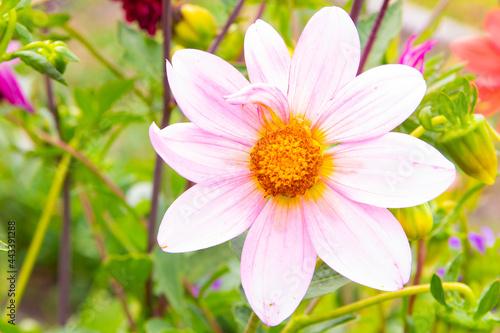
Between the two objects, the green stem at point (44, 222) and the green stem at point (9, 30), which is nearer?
the green stem at point (9, 30)

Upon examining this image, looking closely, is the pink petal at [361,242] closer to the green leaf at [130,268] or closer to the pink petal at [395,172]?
the pink petal at [395,172]

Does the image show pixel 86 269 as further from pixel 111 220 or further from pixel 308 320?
pixel 308 320

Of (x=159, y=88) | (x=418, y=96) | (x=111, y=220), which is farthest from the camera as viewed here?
(x=111, y=220)

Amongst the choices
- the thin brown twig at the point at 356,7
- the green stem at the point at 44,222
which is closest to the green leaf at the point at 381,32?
the thin brown twig at the point at 356,7

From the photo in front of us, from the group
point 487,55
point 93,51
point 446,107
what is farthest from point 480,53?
point 93,51

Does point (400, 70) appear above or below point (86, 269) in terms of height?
above

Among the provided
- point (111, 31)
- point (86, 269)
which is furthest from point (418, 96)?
point (111, 31)

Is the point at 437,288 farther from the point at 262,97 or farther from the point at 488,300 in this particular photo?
the point at 262,97

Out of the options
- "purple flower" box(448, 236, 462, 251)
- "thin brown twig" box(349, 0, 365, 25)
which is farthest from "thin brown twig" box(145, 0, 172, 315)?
"purple flower" box(448, 236, 462, 251)
